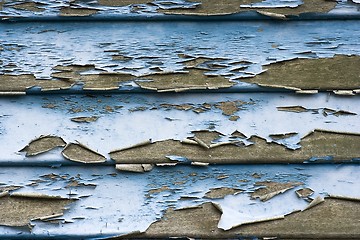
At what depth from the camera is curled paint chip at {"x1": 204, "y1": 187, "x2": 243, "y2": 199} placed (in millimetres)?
661

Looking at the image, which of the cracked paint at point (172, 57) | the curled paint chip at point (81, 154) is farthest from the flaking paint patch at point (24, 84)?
the curled paint chip at point (81, 154)

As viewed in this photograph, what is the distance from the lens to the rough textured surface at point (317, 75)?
2.16 ft

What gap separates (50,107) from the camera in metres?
0.66

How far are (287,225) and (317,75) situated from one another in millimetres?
259

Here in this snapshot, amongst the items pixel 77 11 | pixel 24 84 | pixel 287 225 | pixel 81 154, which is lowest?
pixel 287 225

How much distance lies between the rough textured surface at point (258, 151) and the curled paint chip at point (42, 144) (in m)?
0.09

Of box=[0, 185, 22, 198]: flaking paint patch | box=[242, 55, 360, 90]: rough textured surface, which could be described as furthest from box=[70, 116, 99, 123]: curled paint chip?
box=[242, 55, 360, 90]: rough textured surface

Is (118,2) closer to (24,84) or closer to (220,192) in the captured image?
(24,84)

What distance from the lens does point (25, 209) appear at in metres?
0.66

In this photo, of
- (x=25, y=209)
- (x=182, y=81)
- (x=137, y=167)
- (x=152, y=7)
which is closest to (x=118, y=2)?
(x=152, y=7)

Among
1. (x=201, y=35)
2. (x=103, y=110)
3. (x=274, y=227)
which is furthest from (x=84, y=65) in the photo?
(x=274, y=227)

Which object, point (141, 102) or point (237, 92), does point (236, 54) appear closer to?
point (237, 92)

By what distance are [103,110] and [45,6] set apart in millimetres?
206

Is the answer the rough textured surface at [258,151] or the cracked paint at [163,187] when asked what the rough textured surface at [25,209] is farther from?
the rough textured surface at [258,151]
